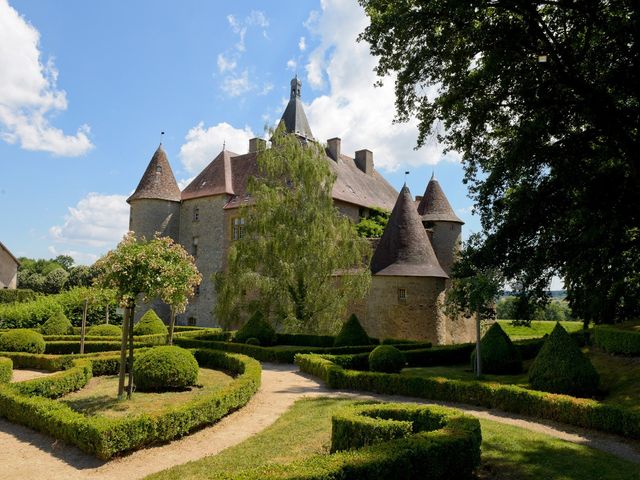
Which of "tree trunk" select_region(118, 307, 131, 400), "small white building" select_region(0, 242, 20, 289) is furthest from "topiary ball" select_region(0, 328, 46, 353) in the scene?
"small white building" select_region(0, 242, 20, 289)

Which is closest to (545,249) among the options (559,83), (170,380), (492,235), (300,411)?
(492,235)

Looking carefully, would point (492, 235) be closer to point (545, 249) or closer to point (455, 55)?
point (545, 249)

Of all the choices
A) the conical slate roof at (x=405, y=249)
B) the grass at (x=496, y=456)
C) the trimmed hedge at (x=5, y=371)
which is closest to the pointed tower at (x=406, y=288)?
the conical slate roof at (x=405, y=249)

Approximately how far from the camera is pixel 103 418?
7297 millimetres

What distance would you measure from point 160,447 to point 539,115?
11349 millimetres

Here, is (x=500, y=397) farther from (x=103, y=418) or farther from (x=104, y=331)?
(x=104, y=331)

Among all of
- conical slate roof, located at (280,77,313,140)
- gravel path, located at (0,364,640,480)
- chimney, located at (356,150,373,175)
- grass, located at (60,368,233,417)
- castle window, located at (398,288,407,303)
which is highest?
conical slate roof, located at (280,77,313,140)

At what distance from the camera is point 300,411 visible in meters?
9.30

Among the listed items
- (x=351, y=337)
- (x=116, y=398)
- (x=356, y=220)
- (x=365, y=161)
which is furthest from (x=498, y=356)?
(x=365, y=161)

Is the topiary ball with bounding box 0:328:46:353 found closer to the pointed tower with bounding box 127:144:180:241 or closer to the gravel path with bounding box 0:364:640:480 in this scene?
the gravel path with bounding box 0:364:640:480

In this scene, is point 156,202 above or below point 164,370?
above

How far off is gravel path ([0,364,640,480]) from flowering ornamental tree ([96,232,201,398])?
241 cm

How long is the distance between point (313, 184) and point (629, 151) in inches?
509

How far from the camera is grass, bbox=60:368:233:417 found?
9.14 m
